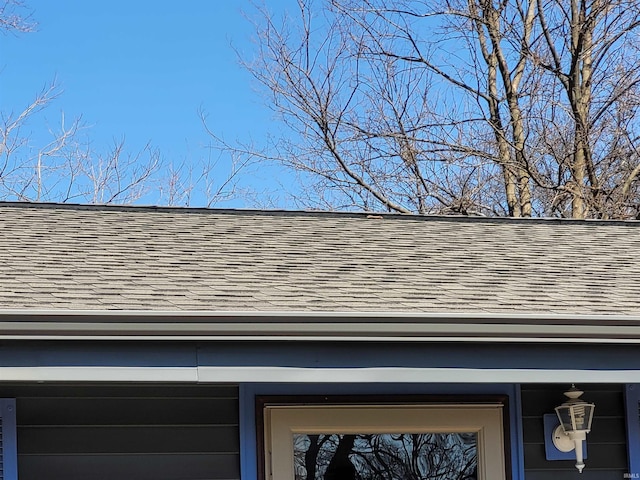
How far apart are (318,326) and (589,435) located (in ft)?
5.93

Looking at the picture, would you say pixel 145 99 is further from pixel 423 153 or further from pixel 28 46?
pixel 423 153

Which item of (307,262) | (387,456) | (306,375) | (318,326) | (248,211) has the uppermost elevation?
(248,211)

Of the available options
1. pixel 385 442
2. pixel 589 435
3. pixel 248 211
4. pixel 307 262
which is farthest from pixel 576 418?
pixel 248 211

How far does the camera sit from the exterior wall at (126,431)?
161 inches

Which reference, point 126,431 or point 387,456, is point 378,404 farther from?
point 126,431

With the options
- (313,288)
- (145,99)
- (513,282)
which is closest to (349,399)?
(313,288)

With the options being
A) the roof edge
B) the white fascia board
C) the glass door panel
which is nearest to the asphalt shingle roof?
the roof edge

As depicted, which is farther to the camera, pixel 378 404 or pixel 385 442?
pixel 385 442

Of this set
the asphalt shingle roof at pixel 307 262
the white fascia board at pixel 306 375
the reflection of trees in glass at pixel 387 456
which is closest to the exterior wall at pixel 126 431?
the reflection of trees in glass at pixel 387 456

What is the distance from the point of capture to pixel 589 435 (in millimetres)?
4648

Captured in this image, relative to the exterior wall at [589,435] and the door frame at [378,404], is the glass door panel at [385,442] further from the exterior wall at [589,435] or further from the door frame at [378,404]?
the exterior wall at [589,435]

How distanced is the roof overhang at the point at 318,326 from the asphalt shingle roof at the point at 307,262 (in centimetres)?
14

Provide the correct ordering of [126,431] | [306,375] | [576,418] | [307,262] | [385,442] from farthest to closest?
[307,262], [385,442], [576,418], [126,431], [306,375]

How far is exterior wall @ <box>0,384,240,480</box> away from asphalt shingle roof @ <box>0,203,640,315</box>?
1.63ft
